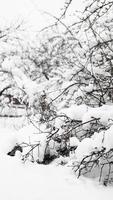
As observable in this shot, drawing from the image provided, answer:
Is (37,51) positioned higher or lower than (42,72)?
higher

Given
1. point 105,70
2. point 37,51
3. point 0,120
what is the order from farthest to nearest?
point 37,51 < point 0,120 < point 105,70

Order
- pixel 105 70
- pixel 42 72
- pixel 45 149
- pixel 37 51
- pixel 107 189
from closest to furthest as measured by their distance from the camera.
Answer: pixel 107 189
pixel 45 149
pixel 105 70
pixel 42 72
pixel 37 51

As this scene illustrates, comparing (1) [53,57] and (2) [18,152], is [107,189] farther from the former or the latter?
(1) [53,57]

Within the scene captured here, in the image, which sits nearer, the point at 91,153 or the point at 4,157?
the point at 91,153

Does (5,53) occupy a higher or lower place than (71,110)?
higher

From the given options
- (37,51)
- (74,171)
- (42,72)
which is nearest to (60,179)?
(74,171)

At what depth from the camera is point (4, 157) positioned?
6.34 m

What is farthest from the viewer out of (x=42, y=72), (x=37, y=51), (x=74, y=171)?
(x=37, y=51)

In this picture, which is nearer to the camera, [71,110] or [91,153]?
[91,153]

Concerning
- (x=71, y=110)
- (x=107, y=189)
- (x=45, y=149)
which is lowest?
(x=107, y=189)

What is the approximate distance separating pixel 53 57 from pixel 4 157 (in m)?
14.6

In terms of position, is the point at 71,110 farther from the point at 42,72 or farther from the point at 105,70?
the point at 42,72

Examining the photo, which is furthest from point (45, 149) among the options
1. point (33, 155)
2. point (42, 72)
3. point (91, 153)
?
point (42, 72)

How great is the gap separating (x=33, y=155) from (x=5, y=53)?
13.0 meters
